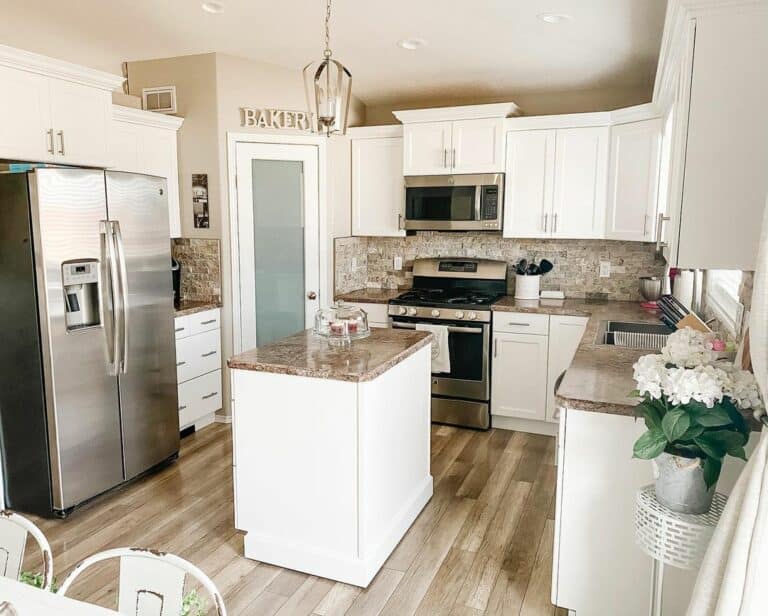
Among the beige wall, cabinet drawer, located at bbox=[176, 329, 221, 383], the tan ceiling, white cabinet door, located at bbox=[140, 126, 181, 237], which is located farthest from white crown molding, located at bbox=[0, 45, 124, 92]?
the beige wall

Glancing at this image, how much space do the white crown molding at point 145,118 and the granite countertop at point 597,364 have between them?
103 inches

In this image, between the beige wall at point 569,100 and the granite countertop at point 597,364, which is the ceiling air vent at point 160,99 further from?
the granite countertop at point 597,364

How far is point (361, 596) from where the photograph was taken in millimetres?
2459

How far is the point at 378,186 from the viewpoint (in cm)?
488

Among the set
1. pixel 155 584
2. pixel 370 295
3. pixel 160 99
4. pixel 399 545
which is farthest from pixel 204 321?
pixel 155 584

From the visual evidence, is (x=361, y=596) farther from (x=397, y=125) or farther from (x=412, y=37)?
(x=397, y=125)

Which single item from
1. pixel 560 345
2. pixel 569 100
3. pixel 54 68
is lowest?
pixel 560 345

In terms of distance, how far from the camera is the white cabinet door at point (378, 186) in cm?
481

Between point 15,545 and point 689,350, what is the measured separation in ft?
6.18

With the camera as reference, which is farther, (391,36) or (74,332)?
(391,36)

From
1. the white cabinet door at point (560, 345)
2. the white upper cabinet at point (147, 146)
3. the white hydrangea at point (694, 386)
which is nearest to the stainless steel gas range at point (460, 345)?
the white cabinet door at point (560, 345)

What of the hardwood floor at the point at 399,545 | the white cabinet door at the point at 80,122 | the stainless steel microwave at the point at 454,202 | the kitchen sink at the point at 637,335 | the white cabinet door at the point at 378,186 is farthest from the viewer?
the white cabinet door at the point at 378,186

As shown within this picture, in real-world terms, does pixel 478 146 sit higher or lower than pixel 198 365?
higher

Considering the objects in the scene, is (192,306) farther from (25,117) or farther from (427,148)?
(427,148)
